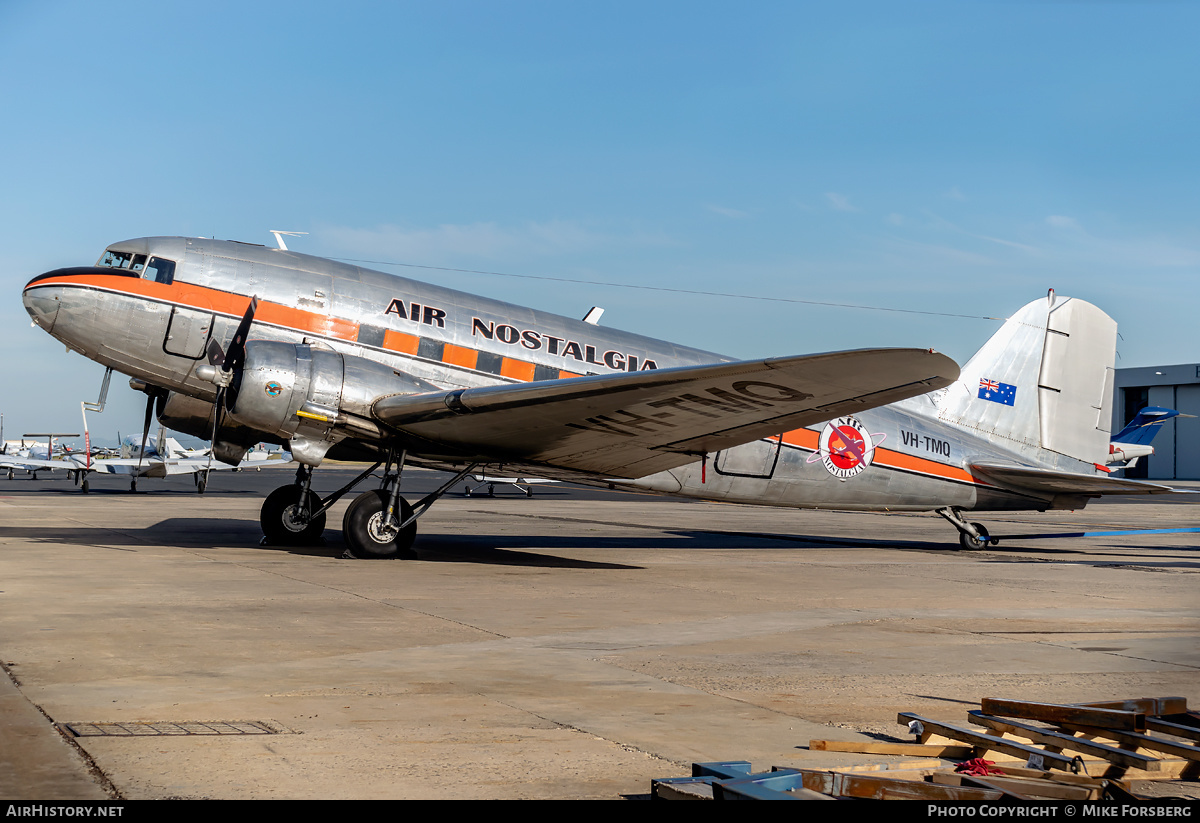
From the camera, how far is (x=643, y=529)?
2423cm

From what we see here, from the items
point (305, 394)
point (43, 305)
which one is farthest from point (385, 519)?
point (43, 305)

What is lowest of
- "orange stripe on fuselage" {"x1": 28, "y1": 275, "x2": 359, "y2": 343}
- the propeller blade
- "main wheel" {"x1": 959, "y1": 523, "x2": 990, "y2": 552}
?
"main wheel" {"x1": 959, "y1": 523, "x2": 990, "y2": 552}

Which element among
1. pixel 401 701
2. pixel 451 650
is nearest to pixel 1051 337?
pixel 451 650

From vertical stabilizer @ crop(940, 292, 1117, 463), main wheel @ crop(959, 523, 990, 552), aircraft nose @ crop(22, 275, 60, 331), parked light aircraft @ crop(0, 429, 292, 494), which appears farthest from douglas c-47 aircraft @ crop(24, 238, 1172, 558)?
parked light aircraft @ crop(0, 429, 292, 494)

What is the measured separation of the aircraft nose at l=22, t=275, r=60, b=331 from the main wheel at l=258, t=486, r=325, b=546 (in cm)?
420

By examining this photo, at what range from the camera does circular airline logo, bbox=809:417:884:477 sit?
17.3m

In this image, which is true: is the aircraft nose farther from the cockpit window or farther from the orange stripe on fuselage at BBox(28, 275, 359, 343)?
the cockpit window

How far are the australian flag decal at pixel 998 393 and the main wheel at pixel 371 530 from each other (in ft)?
38.4

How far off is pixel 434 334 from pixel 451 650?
8300 millimetres

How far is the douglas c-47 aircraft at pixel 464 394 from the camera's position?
12414 millimetres

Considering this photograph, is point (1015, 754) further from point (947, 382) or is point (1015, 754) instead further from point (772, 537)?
point (772, 537)

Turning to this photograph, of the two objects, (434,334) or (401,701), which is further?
(434,334)

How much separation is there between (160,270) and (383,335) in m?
3.25

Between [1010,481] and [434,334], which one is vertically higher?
[434,334]
